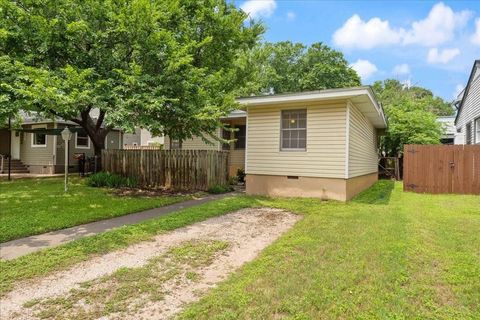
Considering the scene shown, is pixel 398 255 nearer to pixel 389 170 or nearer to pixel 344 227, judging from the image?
pixel 344 227

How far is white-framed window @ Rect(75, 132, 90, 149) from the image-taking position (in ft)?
63.1

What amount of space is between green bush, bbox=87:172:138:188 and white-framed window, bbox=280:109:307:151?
5.73 meters

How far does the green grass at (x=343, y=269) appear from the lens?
308 cm

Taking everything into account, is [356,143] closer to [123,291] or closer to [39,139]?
[123,291]

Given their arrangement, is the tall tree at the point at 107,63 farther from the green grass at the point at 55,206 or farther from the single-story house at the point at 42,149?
the single-story house at the point at 42,149

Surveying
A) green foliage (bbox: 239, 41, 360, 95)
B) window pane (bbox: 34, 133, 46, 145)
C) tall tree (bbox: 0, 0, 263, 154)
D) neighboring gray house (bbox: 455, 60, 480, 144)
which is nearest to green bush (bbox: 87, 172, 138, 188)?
tall tree (bbox: 0, 0, 263, 154)

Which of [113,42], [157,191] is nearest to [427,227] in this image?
[157,191]

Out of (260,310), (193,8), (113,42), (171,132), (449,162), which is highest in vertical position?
(193,8)

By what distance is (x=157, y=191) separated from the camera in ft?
37.1

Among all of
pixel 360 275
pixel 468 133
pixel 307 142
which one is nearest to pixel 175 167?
pixel 307 142

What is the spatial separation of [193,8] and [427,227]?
1076 centimetres

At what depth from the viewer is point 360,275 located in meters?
3.83

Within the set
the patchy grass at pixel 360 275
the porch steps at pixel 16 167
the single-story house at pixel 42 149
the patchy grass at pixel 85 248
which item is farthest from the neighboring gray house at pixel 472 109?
the porch steps at pixel 16 167

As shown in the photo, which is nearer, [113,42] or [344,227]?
[344,227]
